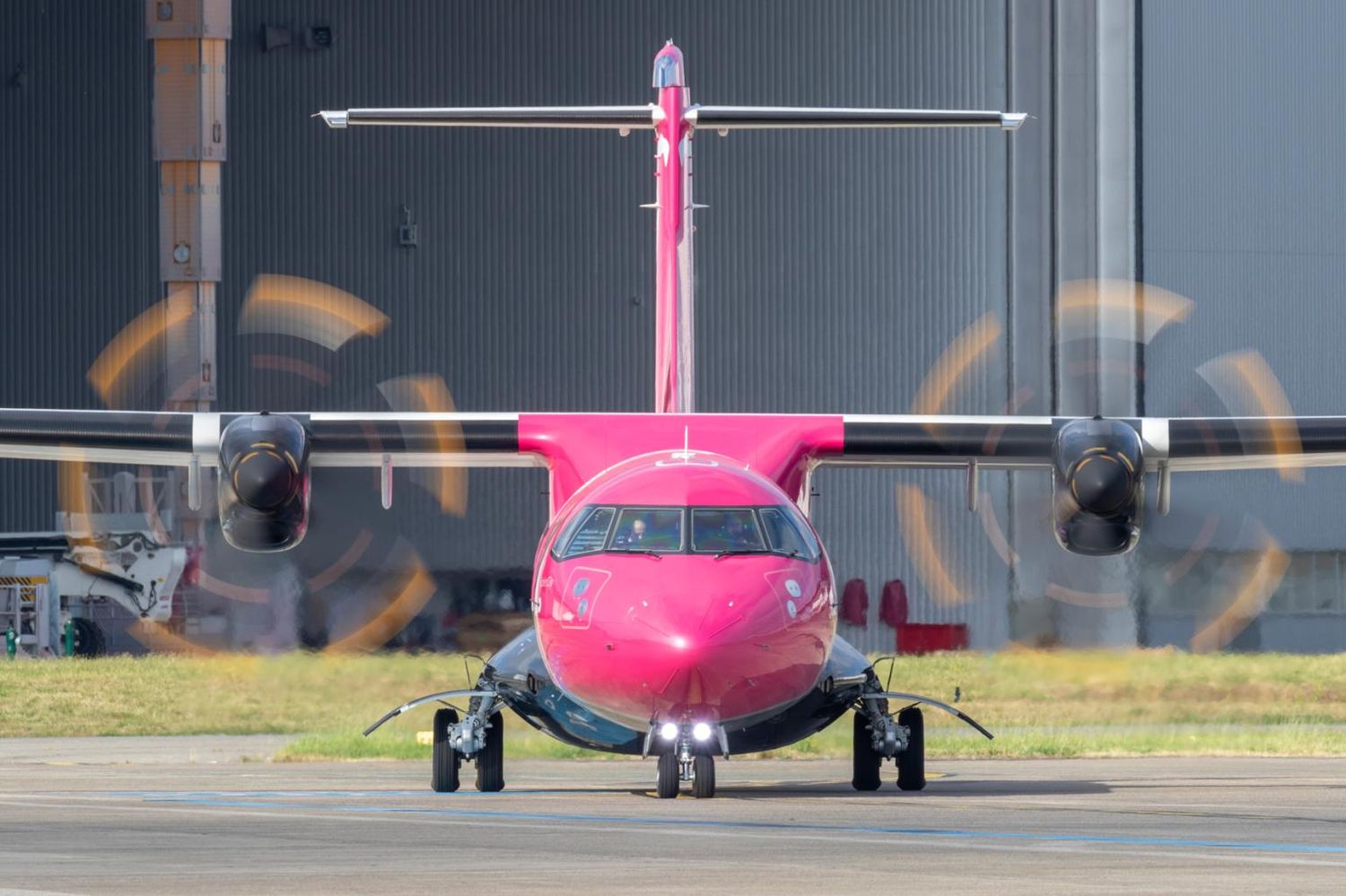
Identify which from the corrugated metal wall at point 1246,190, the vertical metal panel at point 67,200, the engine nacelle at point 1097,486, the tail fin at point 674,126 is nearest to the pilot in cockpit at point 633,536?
the engine nacelle at point 1097,486

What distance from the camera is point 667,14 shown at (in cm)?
3581

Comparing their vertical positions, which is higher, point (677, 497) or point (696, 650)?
point (677, 497)

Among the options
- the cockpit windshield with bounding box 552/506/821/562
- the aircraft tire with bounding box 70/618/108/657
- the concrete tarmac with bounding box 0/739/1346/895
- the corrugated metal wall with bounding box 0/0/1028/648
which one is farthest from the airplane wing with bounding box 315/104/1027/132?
the aircraft tire with bounding box 70/618/108/657

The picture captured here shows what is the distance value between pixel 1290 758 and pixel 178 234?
19876 millimetres

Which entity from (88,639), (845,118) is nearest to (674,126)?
(845,118)

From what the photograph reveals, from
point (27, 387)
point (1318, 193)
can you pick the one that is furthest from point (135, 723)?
point (1318, 193)

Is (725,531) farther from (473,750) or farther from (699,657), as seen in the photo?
(473,750)

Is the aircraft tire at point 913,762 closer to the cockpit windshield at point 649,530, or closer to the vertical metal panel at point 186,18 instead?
the cockpit windshield at point 649,530

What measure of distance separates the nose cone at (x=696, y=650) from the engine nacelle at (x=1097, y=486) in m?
2.99

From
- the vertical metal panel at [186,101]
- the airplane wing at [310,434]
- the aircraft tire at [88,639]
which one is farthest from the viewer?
the aircraft tire at [88,639]

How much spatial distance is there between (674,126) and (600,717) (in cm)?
667

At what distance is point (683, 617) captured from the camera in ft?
41.8

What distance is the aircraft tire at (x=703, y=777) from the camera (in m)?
13.4

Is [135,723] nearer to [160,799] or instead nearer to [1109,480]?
[160,799]
